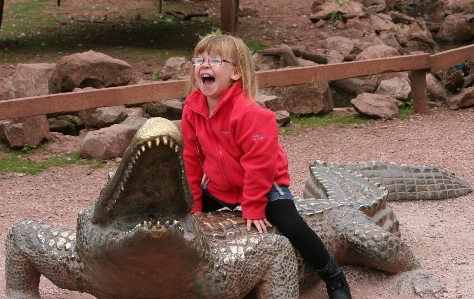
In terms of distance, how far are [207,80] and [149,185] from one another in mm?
892

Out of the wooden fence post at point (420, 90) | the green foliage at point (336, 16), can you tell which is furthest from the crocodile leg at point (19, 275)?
the green foliage at point (336, 16)

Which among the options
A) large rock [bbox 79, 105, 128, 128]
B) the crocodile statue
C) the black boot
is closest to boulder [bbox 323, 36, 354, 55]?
large rock [bbox 79, 105, 128, 128]

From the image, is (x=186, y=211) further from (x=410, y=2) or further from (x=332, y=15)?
(x=410, y=2)

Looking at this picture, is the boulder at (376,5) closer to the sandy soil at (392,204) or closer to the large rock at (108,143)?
the sandy soil at (392,204)

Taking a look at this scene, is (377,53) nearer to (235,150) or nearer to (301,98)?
(301,98)

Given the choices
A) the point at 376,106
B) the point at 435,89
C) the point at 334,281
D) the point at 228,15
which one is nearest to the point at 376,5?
the point at 228,15

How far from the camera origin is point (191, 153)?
11.3ft

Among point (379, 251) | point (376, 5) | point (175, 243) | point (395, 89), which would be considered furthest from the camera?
point (376, 5)

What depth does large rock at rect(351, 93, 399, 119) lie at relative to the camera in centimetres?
756

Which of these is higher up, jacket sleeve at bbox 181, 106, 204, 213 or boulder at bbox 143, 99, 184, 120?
jacket sleeve at bbox 181, 106, 204, 213

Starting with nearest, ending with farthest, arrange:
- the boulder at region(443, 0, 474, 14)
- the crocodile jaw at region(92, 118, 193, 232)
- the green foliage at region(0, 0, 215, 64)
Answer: the crocodile jaw at region(92, 118, 193, 232) < the green foliage at region(0, 0, 215, 64) < the boulder at region(443, 0, 474, 14)

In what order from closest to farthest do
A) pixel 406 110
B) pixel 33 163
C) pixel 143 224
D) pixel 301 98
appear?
pixel 143 224 < pixel 33 163 < pixel 301 98 < pixel 406 110

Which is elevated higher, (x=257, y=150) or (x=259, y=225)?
(x=257, y=150)

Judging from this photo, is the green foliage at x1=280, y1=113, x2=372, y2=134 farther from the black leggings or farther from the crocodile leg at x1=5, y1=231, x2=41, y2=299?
the crocodile leg at x1=5, y1=231, x2=41, y2=299
